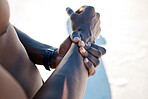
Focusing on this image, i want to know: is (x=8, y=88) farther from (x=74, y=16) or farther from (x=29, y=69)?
(x=74, y=16)

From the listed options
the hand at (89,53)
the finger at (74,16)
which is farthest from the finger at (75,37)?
the finger at (74,16)

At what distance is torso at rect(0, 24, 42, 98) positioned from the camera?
54cm

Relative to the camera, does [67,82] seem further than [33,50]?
No

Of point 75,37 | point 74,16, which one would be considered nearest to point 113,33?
point 74,16

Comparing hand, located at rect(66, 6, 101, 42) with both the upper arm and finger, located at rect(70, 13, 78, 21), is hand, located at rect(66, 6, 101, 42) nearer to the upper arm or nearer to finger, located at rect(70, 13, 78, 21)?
finger, located at rect(70, 13, 78, 21)

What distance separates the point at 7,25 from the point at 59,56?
28cm

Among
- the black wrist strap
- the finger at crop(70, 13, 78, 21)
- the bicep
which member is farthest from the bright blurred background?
the bicep

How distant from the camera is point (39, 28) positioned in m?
1.99

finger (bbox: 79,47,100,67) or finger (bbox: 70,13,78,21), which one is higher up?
finger (bbox: 70,13,78,21)

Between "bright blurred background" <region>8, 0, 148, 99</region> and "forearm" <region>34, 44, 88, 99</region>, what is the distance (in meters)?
0.78

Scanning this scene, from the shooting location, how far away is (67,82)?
526mm

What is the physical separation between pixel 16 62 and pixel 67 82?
0.18 meters

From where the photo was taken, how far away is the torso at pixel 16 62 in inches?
21.1

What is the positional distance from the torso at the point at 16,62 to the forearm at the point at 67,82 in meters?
0.09
